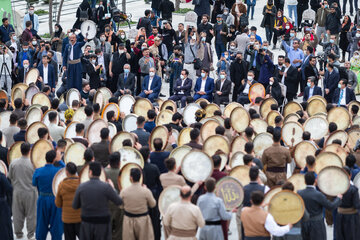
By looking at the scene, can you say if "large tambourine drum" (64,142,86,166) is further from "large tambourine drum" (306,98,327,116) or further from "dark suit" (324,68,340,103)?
"dark suit" (324,68,340,103)

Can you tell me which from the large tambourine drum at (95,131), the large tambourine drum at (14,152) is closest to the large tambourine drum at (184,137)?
the large tambourine drum at (95,131)

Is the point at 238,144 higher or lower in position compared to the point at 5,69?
lower

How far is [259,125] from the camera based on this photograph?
16969mm

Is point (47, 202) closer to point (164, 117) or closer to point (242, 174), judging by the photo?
point (242, 174)

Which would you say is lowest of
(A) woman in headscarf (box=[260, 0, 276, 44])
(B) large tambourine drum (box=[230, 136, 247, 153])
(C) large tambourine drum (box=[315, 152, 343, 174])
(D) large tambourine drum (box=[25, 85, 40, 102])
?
(C) large tambourine drum (box=[315, 152, 343, 174])

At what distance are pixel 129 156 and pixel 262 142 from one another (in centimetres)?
284

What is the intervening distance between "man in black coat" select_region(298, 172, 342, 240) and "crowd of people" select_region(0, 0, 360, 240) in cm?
2

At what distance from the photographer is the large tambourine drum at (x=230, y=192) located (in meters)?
12.5

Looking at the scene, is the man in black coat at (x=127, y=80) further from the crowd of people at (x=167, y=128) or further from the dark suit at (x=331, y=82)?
the dark suit at (x=331, y=82)

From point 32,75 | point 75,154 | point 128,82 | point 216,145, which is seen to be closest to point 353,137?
point 216,145

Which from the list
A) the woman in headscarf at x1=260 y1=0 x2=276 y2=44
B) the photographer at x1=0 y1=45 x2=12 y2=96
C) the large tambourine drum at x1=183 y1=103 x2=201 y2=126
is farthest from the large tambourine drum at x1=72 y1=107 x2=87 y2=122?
the woman in headscarf at x1=260 y1=0 x2=276 y2=44

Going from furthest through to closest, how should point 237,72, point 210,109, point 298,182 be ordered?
point 237,72, point 210,109, point 298,182

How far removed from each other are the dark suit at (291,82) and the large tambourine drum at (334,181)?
32.1 ft

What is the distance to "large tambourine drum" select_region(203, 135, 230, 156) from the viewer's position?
48.4 feet
